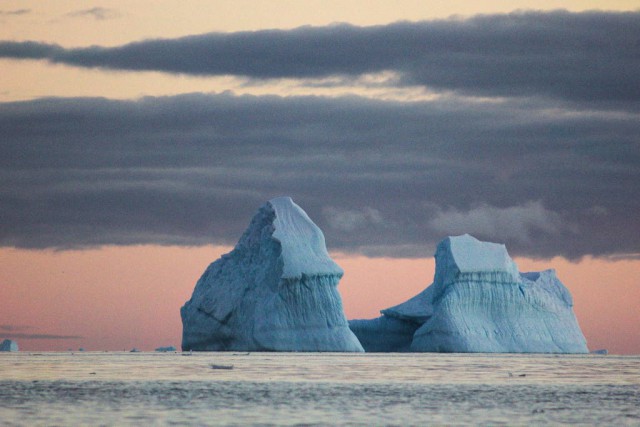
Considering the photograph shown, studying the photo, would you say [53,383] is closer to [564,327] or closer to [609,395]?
[609,395]

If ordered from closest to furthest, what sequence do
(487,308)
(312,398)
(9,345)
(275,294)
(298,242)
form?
(312,398)
(275,294)
(298,242)
(487,308)
(9,345)

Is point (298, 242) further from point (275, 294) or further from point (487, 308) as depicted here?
point (487, 308)

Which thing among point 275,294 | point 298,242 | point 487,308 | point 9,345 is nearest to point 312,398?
point 275,294

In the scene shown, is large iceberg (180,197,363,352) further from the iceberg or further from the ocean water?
the iceberg

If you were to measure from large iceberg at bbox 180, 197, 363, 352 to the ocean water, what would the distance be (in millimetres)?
21842

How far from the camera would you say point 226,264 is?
62875 mm

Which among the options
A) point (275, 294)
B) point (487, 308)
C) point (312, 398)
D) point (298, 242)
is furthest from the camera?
point (487, 308)

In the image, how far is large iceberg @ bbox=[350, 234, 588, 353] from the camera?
213ft

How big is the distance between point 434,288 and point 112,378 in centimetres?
3765

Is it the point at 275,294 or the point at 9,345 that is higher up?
the point at 275,294

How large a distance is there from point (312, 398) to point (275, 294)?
113 ft

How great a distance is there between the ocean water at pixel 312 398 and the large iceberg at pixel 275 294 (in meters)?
21.8

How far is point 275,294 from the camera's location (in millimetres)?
58656

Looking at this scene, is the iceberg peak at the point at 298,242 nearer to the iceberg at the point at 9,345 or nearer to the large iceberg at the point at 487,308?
the large iceberg at the point at 487,308
